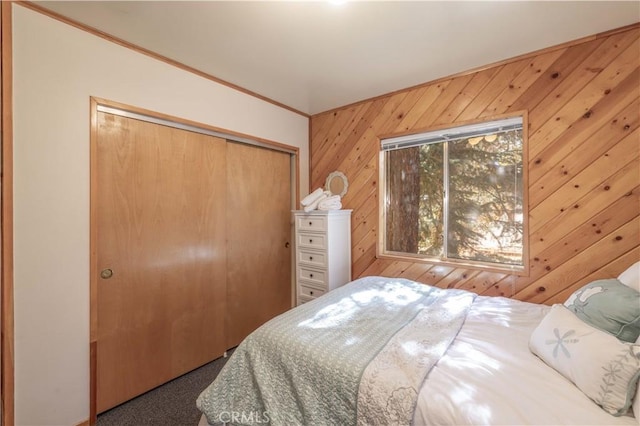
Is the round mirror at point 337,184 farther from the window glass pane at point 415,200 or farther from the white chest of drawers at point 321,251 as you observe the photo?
the window glass pane at point 415,200

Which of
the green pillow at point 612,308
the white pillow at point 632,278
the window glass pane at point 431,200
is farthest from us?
the window glass pane at point 431,200

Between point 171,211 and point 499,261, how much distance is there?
2.63m

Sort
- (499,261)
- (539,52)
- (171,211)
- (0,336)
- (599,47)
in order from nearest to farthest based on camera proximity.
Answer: (0,336) < (599,47) < (539,52) < (171,211) < (499,261)

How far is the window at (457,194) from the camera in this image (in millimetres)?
2119

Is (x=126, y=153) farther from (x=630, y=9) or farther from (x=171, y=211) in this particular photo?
(x=630, y=9)

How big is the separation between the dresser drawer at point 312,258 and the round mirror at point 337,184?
0.73 meters

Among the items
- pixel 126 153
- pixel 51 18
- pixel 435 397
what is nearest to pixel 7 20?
pixel 51 18

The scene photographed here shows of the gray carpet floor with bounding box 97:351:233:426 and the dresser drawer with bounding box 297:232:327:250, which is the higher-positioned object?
the dresser drawer with bounding box 297:232:327:250

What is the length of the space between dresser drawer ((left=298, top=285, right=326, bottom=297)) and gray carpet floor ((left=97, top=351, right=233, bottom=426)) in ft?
3.38

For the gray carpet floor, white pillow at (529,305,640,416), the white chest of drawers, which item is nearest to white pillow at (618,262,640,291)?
white pillow at (529,305,640,416)

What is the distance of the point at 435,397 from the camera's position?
91cm

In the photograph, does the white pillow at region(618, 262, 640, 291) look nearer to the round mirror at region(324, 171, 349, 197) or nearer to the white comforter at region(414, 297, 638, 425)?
the white comforter at region(414, 297, 638, 425)

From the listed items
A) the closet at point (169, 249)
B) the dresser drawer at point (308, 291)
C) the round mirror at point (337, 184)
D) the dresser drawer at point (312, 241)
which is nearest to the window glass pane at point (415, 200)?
the round mirror at point (337, 184)

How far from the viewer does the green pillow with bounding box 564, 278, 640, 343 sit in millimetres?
1094
